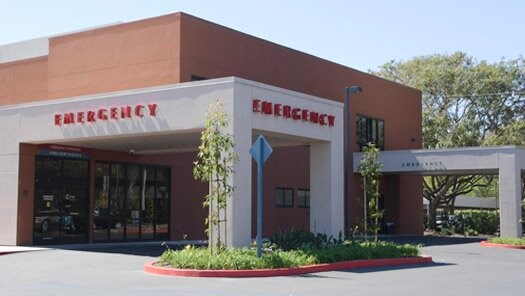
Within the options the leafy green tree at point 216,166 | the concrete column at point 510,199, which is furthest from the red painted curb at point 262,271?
the concrete column at point 510,199

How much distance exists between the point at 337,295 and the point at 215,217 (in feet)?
21.9

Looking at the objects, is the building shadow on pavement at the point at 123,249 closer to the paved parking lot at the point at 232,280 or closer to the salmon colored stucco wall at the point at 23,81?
the paved parking lot at the point at 232,280

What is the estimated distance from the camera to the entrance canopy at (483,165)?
32.9m

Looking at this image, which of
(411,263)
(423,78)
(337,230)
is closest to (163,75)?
(337,230)

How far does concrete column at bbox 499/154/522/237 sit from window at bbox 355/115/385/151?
28.7 ft

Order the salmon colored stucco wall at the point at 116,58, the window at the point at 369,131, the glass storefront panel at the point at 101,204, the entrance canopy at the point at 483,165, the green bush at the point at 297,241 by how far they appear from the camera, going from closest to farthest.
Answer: the green bush at the point at 297,241, the glass storefront panel at the point at 101,204, the salmon colored stucco wall at the point at 116,58, the entrance canopy at the point at 483,165, the window at the point at 369,131

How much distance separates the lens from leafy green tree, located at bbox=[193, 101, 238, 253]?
1830 centimetres

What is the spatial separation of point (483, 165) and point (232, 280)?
76.1 feet

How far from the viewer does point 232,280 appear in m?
15.5

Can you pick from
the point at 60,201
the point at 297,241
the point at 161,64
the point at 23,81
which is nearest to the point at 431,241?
the point at 161,64

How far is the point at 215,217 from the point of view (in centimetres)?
1894

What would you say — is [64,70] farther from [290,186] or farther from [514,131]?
[514,131]

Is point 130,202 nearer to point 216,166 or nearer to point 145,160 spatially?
point 145,160

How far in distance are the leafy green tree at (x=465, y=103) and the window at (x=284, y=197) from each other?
18.7 m
